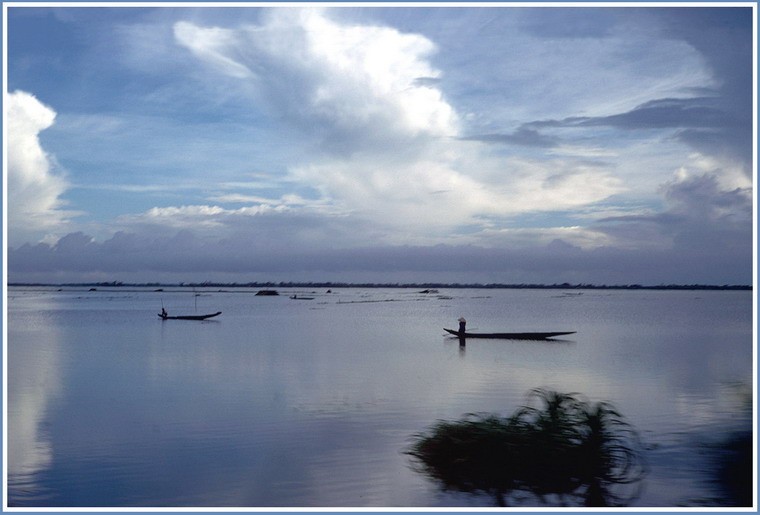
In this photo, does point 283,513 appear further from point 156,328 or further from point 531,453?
point 156,328

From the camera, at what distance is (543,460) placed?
26.1ft

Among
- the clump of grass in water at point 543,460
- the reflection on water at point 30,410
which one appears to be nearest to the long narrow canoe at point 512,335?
the reflection on water at point 30,410

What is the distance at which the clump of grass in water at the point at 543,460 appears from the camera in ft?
25.3

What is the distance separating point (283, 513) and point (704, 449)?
652 cm

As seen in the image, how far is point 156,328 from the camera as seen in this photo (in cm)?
3634

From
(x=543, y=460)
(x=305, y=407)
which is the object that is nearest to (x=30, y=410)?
(x=305, y=407)

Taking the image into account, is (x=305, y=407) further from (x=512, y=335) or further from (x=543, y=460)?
(x=512, y=335)

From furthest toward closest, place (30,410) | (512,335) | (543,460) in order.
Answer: (512,335) < (30,410) < (543,460)

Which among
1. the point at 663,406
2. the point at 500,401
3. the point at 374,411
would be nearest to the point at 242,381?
the point at 374,411

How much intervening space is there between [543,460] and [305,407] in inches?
266

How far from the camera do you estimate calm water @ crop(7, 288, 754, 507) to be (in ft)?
27.8

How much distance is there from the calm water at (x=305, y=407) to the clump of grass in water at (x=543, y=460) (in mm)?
285

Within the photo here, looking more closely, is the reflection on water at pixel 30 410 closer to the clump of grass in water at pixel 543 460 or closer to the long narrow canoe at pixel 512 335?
the clump of grass in water at pixel 543 460

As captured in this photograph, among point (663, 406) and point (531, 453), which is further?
point (663, 406)
